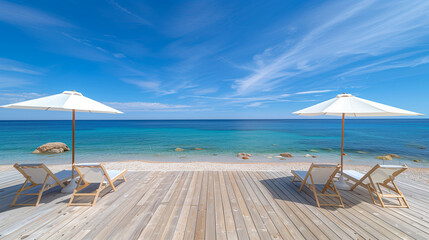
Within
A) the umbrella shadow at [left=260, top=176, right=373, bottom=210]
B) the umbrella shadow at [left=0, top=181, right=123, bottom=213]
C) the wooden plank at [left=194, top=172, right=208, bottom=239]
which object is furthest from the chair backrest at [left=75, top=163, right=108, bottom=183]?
the umbrella shadow at [left=260, top=176, right=373, bottom=210]

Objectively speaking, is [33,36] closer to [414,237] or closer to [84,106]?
[84,106]

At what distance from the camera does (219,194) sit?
340cm

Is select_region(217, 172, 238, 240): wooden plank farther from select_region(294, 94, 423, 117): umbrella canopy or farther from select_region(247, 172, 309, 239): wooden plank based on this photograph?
select_region(294, 94, 423, 117): umbrella canopy

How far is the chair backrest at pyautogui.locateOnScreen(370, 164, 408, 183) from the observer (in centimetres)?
284

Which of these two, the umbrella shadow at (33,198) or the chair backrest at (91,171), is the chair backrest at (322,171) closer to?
the chair backrest at (91,171)

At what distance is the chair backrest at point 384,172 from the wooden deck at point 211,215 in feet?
1.82

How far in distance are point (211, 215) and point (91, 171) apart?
9.21 feet

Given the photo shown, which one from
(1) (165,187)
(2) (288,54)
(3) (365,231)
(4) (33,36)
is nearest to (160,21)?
(4) (33,36)

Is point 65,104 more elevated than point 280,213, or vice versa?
point 65,104

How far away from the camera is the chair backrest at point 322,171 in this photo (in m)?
3.08

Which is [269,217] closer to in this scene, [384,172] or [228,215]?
[228,215]

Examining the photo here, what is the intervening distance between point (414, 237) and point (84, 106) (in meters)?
6.32

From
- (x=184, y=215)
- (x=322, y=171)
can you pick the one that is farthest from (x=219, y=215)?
(x=322, y=171)

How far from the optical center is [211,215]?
259 cm
